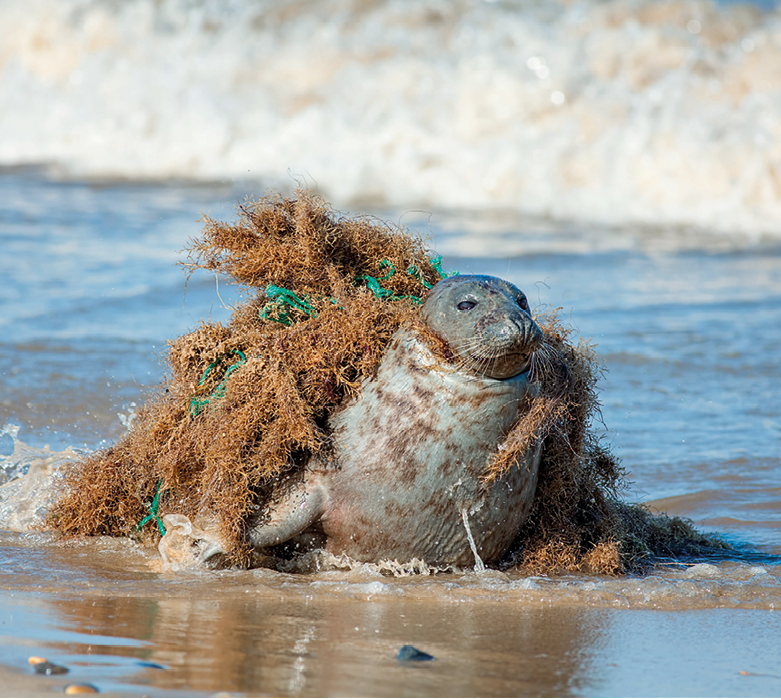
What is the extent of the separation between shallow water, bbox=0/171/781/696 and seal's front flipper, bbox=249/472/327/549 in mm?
191

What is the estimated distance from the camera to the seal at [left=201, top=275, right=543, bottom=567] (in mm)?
3758

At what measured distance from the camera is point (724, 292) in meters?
11.0

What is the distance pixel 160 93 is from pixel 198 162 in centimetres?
205

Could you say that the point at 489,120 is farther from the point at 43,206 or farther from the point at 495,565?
the point at 495,565

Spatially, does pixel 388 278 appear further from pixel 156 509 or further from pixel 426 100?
pixel 426 100

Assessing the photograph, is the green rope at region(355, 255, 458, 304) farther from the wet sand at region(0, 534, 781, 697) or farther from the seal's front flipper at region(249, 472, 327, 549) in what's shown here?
the wet sand at region(0, 534, 781, 697)

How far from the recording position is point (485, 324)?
3678mm

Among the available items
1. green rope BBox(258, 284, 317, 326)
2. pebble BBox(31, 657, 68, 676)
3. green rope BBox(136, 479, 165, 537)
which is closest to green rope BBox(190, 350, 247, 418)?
green rope BBox(258, 284, 317, 326)

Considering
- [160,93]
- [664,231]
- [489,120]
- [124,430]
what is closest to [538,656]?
[124,430]

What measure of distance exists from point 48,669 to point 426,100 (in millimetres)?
15952

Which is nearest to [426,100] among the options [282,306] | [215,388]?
[282,306]

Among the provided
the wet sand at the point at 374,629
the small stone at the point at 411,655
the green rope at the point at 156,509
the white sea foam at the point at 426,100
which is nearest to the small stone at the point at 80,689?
the wet sand at the point at 374,629

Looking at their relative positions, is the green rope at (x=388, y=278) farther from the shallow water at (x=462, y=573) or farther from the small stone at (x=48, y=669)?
the small stone at (x=48, y=669)

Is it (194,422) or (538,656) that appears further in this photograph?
(194,422)
